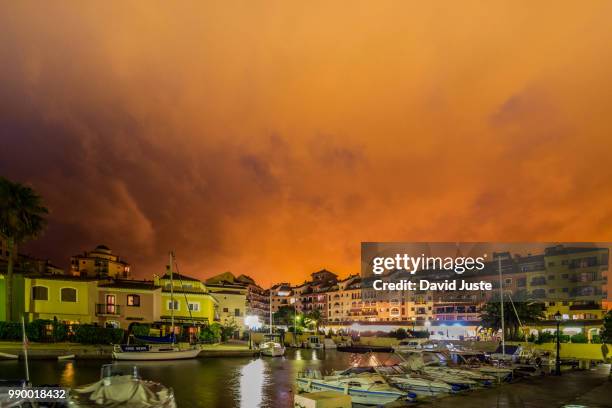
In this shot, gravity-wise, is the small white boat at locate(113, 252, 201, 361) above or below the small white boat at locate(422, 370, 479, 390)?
below

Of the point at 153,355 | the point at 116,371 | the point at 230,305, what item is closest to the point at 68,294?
the point at 153,355

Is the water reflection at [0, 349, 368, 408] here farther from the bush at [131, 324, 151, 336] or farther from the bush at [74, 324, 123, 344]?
the bush at [131, 324, 151, 336]

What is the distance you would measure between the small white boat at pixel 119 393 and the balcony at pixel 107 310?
54001 mm

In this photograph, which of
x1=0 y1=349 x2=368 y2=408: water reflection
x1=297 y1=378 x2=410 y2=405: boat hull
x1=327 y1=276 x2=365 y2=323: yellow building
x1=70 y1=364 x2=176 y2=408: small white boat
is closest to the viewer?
x1=70 y1=364 x2=176 y2=408: small white boat

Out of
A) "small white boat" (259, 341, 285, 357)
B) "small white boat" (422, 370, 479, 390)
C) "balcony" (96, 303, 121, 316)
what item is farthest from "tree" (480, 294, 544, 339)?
"balcony" (96, 303, 121, 316)

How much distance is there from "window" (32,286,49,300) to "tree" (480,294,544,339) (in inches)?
2393

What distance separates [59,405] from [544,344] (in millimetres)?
56457

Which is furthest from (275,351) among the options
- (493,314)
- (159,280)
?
(493,314)

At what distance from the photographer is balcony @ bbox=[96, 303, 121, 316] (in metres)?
63.1

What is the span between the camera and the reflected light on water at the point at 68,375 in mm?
36325

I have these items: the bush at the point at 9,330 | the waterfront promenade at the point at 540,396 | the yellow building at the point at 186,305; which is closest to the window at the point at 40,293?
the bush at the point at 9,330

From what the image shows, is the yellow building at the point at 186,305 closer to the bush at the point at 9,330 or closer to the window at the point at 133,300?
the window at the point at 133,300

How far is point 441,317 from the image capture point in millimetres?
125938

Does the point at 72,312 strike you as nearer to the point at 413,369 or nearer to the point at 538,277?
the point at 413,369
